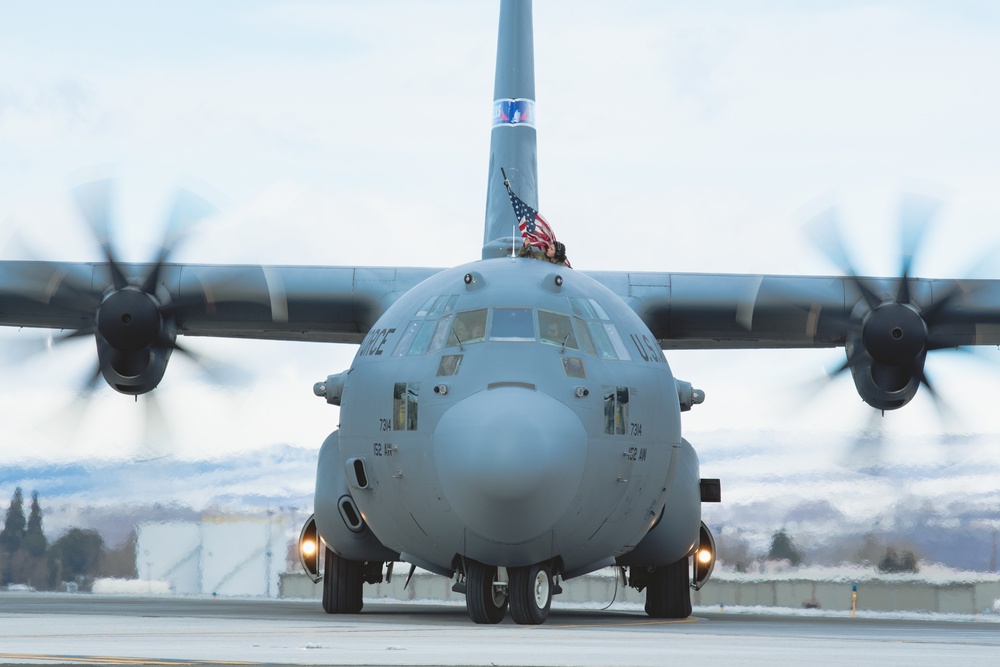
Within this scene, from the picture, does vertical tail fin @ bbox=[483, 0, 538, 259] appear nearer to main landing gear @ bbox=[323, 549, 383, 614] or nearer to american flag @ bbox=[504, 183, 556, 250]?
american flag @ bbox=[504, 183, 556, 250]

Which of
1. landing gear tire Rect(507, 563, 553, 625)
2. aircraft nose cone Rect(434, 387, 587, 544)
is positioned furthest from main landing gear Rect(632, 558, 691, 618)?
aircraft nose cone Rect(434, 387, 587, 544)

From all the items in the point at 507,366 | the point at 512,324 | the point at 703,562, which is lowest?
the point at 703,562

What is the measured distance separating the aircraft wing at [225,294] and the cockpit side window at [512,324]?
544 centimetres

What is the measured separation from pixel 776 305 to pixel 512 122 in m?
4.47

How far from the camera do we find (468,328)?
1205cm

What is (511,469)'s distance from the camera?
34.3ft

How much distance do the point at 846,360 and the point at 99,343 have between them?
27.0 feet

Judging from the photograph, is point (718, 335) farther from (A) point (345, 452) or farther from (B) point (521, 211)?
(A) point (345, 452)

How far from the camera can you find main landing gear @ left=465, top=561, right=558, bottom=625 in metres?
11.7

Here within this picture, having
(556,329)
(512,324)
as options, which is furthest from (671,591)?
(512,324)

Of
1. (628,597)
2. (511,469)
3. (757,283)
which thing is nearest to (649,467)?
(511,469)

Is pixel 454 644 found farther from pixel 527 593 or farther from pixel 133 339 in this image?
pixel 133 339

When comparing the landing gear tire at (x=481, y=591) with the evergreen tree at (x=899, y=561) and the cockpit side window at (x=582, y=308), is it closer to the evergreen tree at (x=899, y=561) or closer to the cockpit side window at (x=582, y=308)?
the cockpit side window at (x=582, y=308)

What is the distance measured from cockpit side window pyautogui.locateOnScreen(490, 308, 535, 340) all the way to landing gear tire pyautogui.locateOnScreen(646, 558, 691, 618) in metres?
4.53
